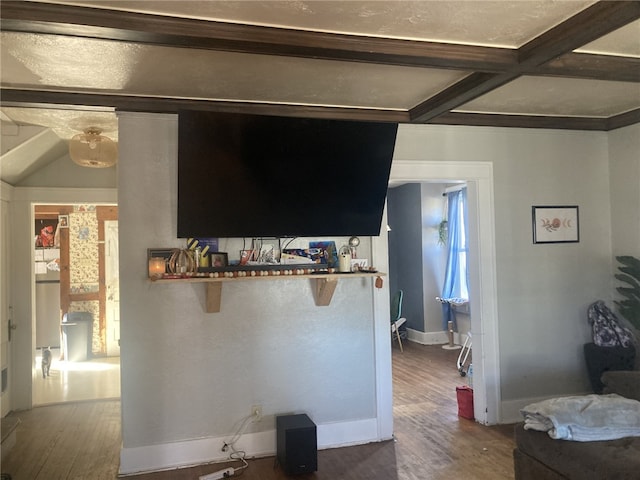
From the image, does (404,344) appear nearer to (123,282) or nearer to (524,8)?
(123,282)

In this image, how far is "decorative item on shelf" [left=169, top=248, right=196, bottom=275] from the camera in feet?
10.7

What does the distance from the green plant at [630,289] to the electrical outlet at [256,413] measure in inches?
121

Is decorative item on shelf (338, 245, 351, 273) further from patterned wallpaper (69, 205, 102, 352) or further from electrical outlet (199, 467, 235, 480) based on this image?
patterned wallpaper (69, 205, 102, 352)

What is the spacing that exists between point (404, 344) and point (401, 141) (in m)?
4.17

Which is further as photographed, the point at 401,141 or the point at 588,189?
the point at 588,189

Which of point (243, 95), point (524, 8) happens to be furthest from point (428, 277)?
point (524, 8)

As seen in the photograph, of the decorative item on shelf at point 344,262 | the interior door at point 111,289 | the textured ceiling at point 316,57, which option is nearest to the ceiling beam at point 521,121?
the textured ceiling at point 316,57

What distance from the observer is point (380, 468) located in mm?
3242

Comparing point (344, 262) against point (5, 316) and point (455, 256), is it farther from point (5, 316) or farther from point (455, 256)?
point (455, 256)

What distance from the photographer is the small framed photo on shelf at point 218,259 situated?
3359 millimetres

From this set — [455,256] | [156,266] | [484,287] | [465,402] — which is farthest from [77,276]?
[484,287]

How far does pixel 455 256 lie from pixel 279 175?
14.4 ft

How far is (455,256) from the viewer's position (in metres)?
7.02

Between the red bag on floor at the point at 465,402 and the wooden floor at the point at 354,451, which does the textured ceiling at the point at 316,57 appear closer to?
the red bag on floor at the point at 465,402
